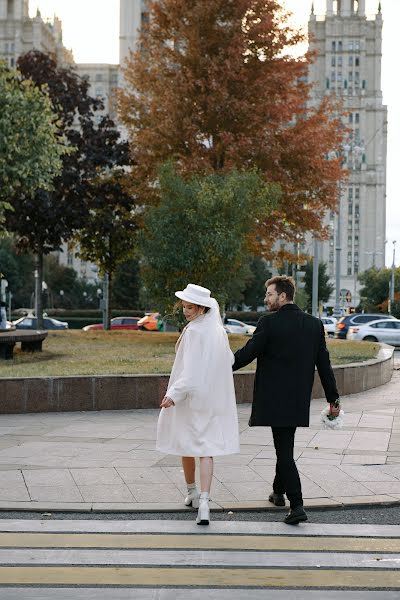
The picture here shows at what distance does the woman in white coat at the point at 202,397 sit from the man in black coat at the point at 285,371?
0.21 meters

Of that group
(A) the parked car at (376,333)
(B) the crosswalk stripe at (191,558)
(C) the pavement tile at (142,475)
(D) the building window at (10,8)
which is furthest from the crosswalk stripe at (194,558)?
(D) the building window at (10,8)

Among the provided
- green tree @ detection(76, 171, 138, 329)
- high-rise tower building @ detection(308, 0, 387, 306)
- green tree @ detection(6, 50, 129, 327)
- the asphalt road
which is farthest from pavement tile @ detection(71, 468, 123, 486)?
high-rise tower building @ detection(308, 0, 387, 306)

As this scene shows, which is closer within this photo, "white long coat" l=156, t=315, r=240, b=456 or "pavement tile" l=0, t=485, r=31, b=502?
"white long coat" l=156, t=315, r=240, b=456

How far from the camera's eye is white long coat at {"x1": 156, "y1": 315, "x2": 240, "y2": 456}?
21.8ft

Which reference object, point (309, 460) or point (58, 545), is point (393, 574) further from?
point (309, 460)

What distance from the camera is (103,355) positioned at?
1850cm

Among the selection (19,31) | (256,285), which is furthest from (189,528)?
(19,31)

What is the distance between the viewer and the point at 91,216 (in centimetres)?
2838

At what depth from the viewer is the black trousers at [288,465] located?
670 centimetres

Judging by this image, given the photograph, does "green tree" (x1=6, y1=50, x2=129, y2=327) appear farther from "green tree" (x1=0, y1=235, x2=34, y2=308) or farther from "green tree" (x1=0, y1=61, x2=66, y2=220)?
"green tree" (x1=0, y1=235, x2=34, y2=308)

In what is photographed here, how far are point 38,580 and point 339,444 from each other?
5.64 meters

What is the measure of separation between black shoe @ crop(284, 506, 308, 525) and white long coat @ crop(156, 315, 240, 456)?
0.57m

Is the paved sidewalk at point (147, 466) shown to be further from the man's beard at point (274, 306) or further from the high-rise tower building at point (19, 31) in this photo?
the high-rise tower building at point (19, 31)

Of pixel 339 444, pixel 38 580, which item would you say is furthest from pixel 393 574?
pixel 339 444
